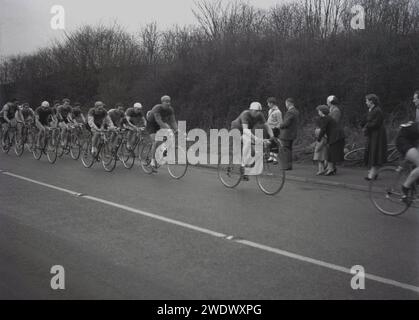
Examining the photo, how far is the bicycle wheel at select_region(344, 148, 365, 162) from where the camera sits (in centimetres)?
1483

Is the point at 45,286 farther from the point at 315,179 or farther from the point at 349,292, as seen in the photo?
the point at 315,179

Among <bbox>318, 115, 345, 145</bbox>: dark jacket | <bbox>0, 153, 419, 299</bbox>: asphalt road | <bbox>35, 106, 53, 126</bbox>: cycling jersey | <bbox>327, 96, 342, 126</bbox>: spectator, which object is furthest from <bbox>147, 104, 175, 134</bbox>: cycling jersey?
<bbox>35, 106, 53, 126</bbox>: cycling jersey

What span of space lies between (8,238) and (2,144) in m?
13.3

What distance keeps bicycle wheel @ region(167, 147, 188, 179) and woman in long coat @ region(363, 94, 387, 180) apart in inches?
168

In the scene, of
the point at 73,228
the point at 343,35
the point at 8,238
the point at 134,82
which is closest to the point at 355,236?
the point at 73,228

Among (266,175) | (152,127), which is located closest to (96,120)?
(152,127)

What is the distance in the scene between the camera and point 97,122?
580 inches

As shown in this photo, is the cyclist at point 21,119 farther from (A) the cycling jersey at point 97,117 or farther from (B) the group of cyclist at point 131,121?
(A) the cycling jersey at point 97,117

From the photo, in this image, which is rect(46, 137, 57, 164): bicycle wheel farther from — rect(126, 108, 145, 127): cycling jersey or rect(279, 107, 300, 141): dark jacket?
rect(279, 107, 300, 141): dark jacket

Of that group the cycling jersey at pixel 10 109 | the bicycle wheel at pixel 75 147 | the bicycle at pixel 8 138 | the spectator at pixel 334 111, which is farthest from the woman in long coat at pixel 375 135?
Answer: the cycling jersey at pixel 10 109

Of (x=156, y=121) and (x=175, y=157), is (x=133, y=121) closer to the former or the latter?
(x=156, y=121)

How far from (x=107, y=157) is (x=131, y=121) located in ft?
3.95

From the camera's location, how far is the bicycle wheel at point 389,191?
8422mm

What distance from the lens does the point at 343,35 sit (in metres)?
20.9
